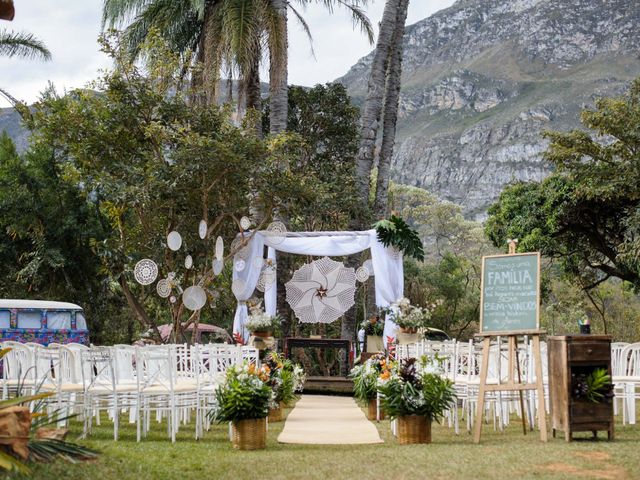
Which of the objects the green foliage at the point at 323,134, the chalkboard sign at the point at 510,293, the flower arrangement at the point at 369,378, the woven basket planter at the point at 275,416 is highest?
the green foliage at the point at 323,134

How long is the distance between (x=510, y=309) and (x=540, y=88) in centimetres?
8279

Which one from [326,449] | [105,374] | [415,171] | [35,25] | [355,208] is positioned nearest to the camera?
[326,449]

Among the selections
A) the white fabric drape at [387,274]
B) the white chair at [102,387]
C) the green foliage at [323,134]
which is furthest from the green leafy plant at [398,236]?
the white chair at [102,387]

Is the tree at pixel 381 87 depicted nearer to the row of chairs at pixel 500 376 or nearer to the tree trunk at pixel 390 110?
the tree trunk at pixel 390 110

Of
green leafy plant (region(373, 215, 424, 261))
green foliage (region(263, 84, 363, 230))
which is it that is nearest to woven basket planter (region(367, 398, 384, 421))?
green leafy plant (region(373, 215, 424, 261))

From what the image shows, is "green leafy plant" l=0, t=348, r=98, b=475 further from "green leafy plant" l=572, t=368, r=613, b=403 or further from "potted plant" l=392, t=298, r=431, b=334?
"potted plant" l=392, t=298, r=431, b=334

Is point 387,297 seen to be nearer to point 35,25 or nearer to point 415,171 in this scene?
point 35,25

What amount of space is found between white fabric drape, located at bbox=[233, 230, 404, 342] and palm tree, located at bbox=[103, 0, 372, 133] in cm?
317

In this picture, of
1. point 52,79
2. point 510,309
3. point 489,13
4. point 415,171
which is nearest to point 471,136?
point 415,171

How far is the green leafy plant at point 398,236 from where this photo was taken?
14320 millimetres

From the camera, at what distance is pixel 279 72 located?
54.9ft

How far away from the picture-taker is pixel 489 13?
4168 inches

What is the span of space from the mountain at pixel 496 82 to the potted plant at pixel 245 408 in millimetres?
67771

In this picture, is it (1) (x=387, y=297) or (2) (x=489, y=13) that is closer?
(1) (x=387, y=297)
